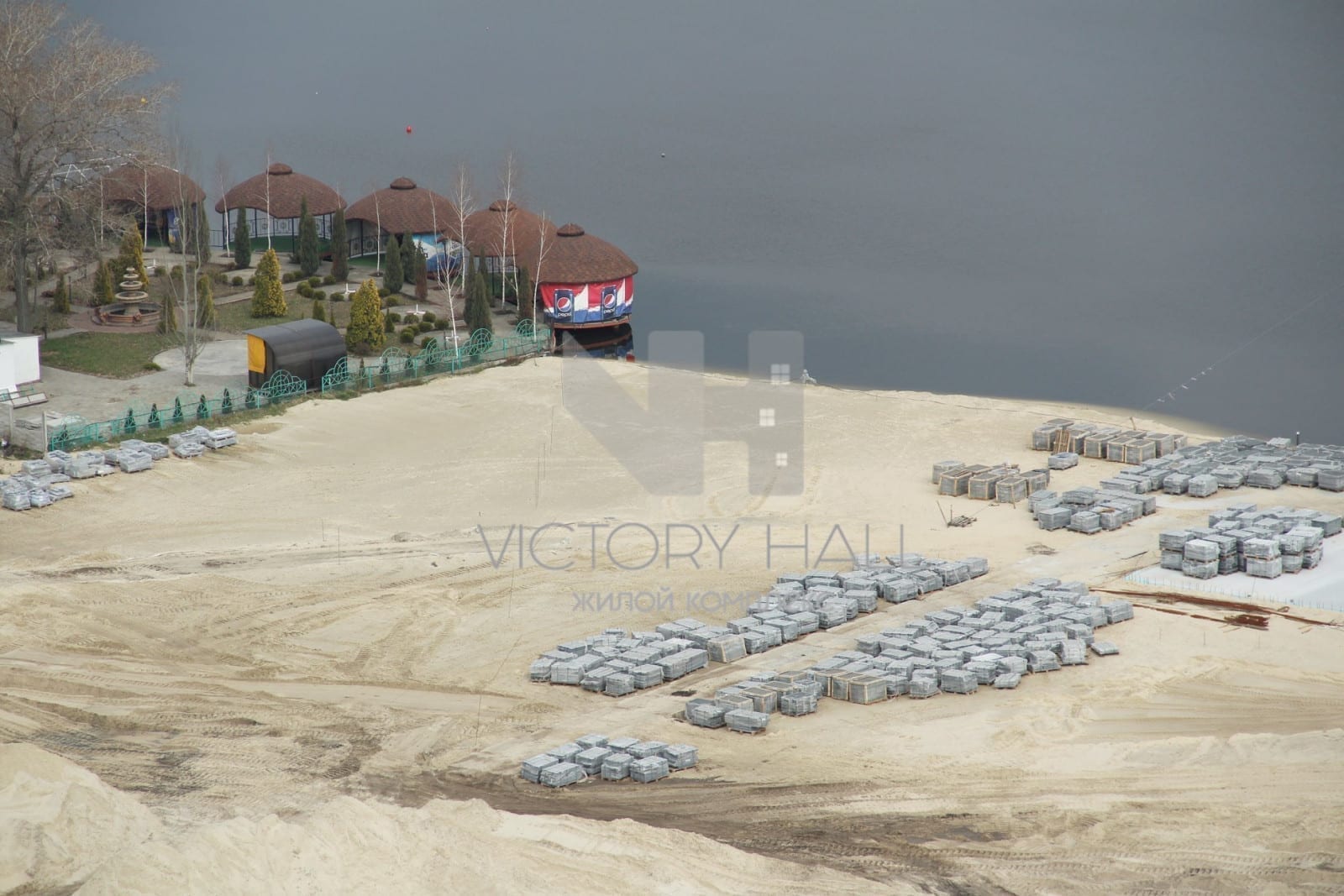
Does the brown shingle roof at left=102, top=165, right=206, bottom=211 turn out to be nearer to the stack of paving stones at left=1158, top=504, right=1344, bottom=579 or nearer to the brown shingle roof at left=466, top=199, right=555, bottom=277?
the brown shingle roof at left=466, top=199, right=555, bottom=277

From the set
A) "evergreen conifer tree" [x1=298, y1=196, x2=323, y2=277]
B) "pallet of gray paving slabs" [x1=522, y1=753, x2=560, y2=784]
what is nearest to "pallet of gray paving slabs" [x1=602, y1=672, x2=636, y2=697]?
"pallet of gray paving slabs" [x1=522, y1=753, x2=560, y2=784]

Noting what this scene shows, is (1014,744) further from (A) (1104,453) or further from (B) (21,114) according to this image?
(B) (21,114)

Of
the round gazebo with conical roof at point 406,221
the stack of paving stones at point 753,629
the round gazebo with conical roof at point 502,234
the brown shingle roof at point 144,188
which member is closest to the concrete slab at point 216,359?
the round gazebo with conical roof at point 502,234

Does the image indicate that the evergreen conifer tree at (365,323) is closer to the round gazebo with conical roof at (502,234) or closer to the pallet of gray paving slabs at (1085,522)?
the round gazebo with conical roof at (502,234)

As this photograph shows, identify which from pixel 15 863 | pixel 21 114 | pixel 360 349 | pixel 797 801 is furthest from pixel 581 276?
pixel 15 863

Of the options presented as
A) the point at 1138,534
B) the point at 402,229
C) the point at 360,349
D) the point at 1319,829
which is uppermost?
the point at 402,229

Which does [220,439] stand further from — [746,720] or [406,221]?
[406,221]

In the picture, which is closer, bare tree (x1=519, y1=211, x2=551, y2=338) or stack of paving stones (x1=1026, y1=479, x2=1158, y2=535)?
stack of paving stones (x1=1026, y1=479, x2=1158, y2=535)
